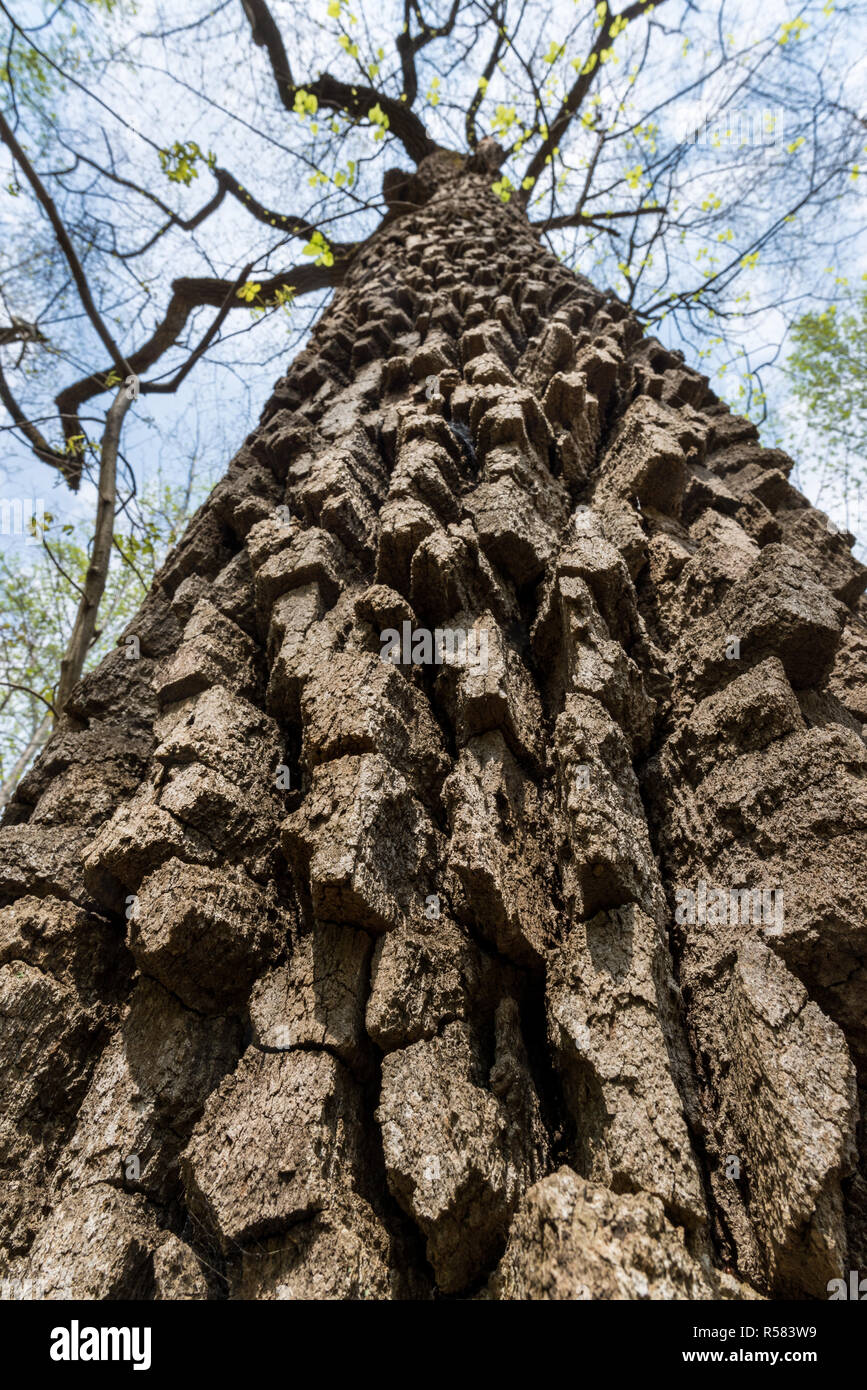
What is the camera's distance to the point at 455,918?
2074 mm

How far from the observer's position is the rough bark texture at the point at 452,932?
1.57 metres

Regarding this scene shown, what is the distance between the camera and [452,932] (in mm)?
2023

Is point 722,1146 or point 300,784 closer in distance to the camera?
point 722,1146

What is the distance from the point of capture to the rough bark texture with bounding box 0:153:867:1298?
157 centimetres

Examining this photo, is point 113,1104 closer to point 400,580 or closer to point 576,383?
point 400,580

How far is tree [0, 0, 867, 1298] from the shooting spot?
157 cm

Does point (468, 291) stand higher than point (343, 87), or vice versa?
point (343, 87)

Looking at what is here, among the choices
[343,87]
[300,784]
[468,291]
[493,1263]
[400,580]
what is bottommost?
[493,1263]

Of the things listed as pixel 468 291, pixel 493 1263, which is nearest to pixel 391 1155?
pixel 493 1263

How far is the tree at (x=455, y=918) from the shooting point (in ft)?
5.16

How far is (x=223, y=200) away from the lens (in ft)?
28.7

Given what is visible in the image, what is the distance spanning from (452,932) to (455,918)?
2.3 inches
